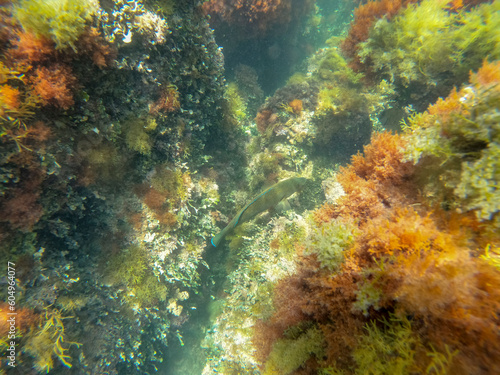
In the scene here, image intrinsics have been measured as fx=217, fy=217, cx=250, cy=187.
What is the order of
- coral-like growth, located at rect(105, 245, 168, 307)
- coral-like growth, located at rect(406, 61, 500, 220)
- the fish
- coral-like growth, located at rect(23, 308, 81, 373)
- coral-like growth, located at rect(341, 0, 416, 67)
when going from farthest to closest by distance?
1. coral-like growth, located at rect(341, 0, 416, 67)
2. the fish
3. coral-like growth, located at rect(105, 245, 168, 307)
4. coral-like growth, located at rect(23, 308, 81, 373)
5. coral-like growth, located at rect(406, 61, 500, 220)

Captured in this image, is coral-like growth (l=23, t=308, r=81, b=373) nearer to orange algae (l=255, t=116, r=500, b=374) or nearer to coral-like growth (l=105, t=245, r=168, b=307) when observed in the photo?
coral-like growth (l=105, t=245, r=168, b=307)

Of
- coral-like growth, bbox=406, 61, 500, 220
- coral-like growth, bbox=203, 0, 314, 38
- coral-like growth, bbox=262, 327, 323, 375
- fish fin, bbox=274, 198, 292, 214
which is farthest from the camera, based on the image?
coral-like growth, bbox=203, 0, 314, 38

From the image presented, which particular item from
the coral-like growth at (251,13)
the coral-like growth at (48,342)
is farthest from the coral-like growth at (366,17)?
the coral-like growth at (48,342)

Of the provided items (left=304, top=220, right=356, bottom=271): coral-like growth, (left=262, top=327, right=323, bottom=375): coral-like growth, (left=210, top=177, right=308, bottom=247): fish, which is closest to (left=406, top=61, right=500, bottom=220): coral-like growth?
(left=304, top=220, right=356, bottom=271): coral-like growth

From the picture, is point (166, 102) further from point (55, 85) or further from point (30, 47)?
point (30, 47)

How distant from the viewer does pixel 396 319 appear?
1847 mm

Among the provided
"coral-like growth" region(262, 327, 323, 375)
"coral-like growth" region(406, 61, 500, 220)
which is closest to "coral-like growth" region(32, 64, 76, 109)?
"coral-like growth" region(262, 327, 323, 375)

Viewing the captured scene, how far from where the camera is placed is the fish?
16.1ft

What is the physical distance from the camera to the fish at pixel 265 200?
4.90 m

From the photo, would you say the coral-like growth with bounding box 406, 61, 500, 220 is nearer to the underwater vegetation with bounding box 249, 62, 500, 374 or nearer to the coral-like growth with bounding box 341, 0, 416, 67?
the underwater vegetation with bounding box 249, 62, 500, 374

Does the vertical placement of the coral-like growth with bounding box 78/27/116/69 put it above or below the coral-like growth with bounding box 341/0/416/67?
below

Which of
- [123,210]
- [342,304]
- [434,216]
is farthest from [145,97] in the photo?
[434,216]

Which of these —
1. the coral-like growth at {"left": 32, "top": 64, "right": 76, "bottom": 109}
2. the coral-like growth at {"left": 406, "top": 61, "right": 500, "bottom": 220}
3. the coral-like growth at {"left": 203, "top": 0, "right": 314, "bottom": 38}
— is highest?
the coral-like growth at {"left": 203, "top": 0, "right": 314, "bottom": 38}

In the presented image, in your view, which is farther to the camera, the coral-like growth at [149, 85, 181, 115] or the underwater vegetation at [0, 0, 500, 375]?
the coral-like growth at [149, 85, 181, 115]
